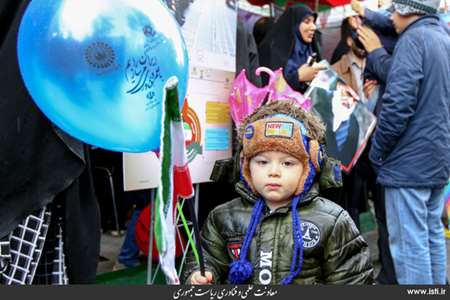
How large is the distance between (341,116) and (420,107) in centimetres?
58

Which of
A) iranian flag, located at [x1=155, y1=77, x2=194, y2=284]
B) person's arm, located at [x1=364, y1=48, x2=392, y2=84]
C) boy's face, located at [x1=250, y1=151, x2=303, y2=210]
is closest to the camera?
iranian flag, located at [x1=155, y1=77, x2=194, y2=284]

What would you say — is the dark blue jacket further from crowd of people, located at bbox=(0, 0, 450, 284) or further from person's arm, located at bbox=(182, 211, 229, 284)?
person's arm, located at bbox=(182, 211, 229, 284)

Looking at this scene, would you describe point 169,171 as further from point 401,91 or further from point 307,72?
point 307,72

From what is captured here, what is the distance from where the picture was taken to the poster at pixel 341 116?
10.2 feet

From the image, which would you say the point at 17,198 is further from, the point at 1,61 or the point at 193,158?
the point at 193,158

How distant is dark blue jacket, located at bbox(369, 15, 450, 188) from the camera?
2646 mm

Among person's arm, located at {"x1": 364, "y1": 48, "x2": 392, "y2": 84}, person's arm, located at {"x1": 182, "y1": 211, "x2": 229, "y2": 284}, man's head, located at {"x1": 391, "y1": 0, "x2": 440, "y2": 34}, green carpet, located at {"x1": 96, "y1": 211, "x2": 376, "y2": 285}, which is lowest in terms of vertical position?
green carpet, located at {"x1": 96, "y1": 211, "x2": 376, "y2": 285}

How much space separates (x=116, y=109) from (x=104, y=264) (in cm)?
270

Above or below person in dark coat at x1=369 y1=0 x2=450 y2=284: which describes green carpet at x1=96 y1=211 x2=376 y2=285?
below

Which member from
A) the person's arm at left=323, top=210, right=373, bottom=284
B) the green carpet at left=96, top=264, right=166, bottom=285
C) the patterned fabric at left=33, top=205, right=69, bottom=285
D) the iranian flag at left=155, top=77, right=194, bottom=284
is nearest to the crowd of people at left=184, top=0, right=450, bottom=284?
the person's arm at left=323, top=210, right=373, bottom=284

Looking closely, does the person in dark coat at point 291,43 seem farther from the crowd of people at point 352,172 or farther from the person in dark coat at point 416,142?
the person in dark coat at point 416,142

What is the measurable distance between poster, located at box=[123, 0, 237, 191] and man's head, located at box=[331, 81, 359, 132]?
28.5 inches

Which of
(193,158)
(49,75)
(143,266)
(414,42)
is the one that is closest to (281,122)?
(49,75)

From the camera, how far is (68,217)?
1585mm
